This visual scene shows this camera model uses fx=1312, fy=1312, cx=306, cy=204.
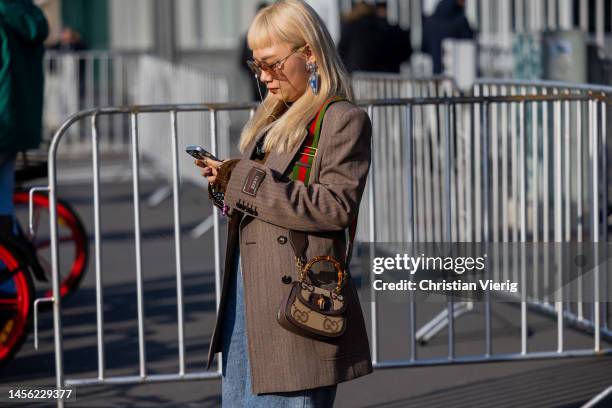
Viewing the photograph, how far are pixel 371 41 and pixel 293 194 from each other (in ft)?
32.4

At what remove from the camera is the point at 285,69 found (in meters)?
3.82

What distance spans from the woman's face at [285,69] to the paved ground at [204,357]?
227cm

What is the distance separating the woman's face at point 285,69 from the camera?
3.80 metres

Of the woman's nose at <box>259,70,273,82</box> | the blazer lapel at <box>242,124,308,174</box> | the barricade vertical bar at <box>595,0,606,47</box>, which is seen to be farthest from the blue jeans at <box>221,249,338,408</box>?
the barricade vertical bar at <box>595,0,606,47</box>

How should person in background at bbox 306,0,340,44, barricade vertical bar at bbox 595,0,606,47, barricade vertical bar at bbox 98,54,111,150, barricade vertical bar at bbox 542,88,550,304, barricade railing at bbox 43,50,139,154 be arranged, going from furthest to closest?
person in background at bbox 306,0,340,44 → barricade vertical bar at bbox 98,54,111,150 → barricade railing at bbox 43,50,139,154 → barricade vertical bar at bbox 595,0,606,47 → barricade vertical bar at bbox 542,88,550,304

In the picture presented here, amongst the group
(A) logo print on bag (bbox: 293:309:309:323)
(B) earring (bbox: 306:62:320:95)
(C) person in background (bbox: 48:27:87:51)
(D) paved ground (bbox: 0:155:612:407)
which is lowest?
(D) paved ground (bbox: 0:155:612:407)

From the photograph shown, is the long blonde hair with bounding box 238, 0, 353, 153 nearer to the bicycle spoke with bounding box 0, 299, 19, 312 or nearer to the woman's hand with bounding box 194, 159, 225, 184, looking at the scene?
the woman's hand with bounding box 194, 159, 225, 184

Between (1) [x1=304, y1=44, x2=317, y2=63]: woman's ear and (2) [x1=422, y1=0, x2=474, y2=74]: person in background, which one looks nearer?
(1) [x1=304, y1=44, x2=317, y2=63]: woman's ear

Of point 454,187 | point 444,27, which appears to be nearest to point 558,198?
point 454,187

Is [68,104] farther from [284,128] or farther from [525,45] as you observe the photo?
[284,128]

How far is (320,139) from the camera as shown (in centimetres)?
376

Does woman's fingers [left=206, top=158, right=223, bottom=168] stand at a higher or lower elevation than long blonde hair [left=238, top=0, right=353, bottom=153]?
lower

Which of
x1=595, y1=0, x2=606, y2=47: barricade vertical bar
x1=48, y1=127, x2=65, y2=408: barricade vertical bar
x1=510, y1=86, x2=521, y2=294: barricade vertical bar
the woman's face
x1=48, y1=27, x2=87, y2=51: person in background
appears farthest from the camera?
x1=48, y1=27, x2=87, y2=51: person in background

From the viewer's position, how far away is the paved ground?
5.91 meters
